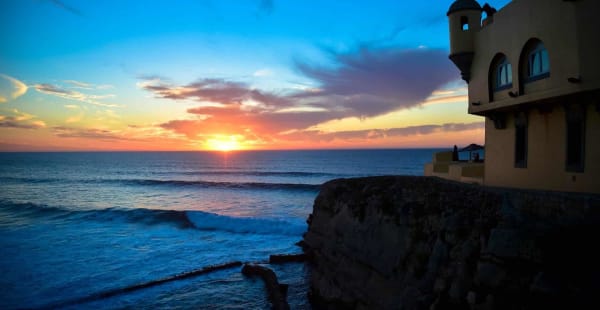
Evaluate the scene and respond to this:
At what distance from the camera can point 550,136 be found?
10172 millimetres

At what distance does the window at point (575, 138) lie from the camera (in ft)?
30.1

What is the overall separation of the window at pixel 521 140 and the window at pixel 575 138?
1602 millimetres

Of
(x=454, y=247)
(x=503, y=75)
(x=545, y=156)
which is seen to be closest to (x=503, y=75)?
(x=503, y=75)

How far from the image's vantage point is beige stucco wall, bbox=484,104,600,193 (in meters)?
8.92

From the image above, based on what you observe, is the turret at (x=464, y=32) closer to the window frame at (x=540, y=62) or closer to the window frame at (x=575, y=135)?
the window frame at (x=540, y=62)

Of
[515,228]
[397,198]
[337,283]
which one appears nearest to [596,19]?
[515,228]

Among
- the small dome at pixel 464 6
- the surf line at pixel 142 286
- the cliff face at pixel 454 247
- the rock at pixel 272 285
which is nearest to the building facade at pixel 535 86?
the small dome at pixel 464 6

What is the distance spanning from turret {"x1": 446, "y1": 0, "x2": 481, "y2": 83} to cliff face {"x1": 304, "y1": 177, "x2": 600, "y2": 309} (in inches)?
234

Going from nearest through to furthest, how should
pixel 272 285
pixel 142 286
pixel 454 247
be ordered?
pixel 454 247 → pixel 272 285 → pixel 142 286

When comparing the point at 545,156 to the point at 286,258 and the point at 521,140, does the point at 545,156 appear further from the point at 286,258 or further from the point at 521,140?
the point at 286,258

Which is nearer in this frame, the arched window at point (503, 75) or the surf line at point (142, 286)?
the arched window at point (503, 75)

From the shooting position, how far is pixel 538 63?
10.3m

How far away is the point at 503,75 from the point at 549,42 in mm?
2615

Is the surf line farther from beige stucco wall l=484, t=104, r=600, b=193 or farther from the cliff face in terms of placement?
beige stucco wall l=484, t=104, r=600, b=193
